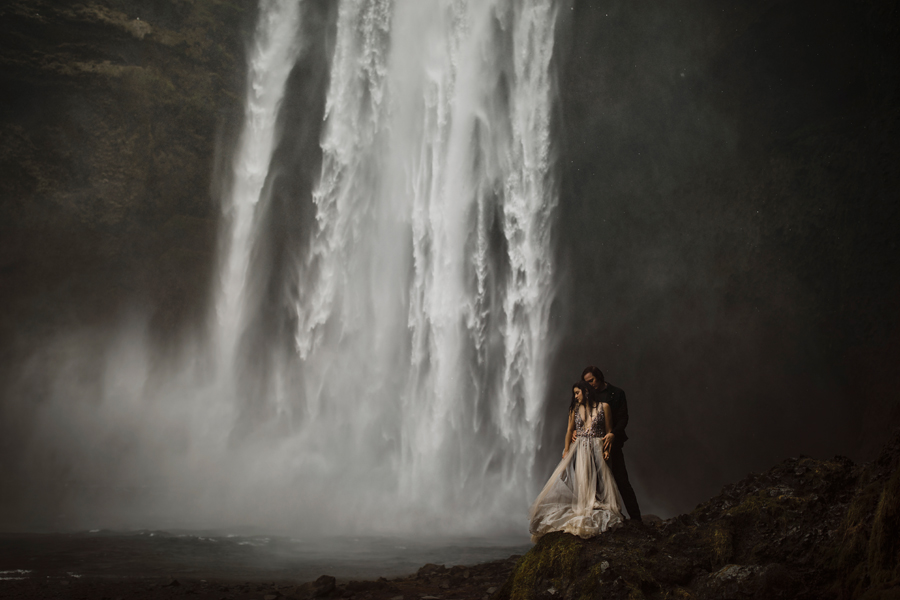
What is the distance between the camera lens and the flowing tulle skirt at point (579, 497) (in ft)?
18.3

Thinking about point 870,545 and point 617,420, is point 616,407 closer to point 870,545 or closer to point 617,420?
point 617,420

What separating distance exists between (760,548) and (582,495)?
1601mm

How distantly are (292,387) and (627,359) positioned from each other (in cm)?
1208

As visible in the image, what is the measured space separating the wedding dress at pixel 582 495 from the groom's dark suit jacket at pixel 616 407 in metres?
0.14

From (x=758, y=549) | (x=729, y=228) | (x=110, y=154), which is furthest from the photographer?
(x=110, y=154)

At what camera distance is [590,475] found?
588 centimetres

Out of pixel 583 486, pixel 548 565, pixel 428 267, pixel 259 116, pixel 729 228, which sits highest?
pixel 259 116

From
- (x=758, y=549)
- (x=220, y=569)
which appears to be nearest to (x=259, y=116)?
(x=220, y=569)

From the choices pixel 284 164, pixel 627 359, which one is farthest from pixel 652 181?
pixel 284 164

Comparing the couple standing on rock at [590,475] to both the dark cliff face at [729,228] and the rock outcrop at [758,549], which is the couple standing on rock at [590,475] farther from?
the dark cliff face at [729,228]

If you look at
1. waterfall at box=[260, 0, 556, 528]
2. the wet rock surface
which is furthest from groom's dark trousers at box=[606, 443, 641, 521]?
waterfall at box=[260, 0, 556, 528]

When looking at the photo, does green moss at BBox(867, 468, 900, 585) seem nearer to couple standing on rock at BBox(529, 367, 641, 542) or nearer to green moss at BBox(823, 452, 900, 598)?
green moss at BBox(823, 452, 900, 598)

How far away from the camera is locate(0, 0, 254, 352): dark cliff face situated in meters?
21.2

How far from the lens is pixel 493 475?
1834cm
